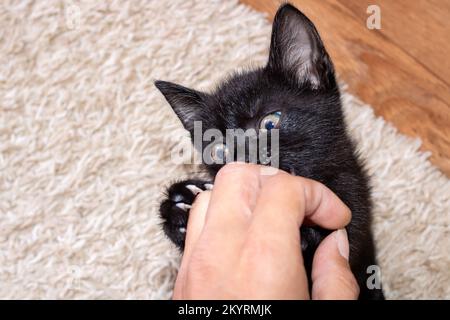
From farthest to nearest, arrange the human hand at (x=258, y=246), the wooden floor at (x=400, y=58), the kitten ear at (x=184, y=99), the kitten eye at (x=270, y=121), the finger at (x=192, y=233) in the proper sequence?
the wooden floor at (x=400, y=58) → the kitten ear at (x=184, y=99) → the kitten eye at (x=270, y=121) → the finger at (x=192, y=233) → the human hand at (x=258, y=246)

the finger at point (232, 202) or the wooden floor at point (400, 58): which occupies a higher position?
the wooden floor at point (400, 58)

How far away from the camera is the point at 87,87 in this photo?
1.73 metres

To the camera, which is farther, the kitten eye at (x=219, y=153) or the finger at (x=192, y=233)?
the kitten eye at (x=219, y=153)

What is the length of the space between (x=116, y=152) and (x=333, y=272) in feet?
3.23

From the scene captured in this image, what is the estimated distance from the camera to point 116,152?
170 centimetres

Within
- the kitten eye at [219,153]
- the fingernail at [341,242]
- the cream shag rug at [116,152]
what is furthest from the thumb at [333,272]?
the cream shag rug at [116,152]

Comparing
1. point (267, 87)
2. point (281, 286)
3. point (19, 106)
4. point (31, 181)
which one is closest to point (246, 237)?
point (281, 286)

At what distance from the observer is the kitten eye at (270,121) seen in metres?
1.15

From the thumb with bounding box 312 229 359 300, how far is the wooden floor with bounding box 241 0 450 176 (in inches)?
30.2

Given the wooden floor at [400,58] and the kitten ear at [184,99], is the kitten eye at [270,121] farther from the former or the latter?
the wooden floor at [400,58]

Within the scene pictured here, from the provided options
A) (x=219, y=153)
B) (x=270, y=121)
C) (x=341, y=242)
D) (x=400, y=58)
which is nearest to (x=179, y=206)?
(x=219, y=153)

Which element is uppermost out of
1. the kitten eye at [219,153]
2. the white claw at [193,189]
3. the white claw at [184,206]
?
the kitten eye at [219,153]
